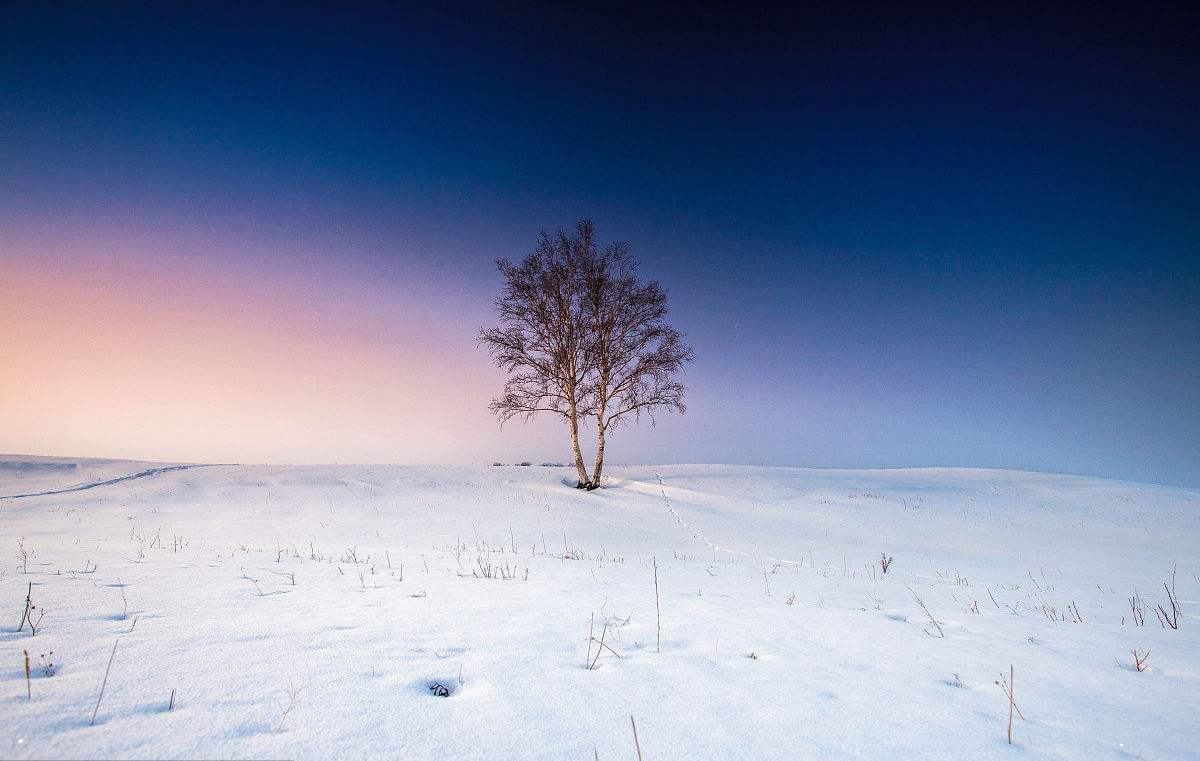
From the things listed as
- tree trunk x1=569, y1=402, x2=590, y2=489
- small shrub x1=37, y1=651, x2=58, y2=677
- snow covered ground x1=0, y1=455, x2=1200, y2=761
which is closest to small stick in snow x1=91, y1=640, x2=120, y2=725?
snow covered ground x1=0, y1=455, x2=1200, y2=761

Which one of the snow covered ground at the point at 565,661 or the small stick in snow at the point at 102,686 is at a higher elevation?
the small stick in snow at the point at 102,686

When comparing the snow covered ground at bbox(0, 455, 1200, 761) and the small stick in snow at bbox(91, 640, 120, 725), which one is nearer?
the small stick in snow at bbox(91, 640, 120, 725)

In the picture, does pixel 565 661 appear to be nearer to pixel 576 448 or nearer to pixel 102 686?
pixel 102 686

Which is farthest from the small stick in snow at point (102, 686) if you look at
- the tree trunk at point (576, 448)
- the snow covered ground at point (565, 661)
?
the tree trunk at point (576, 448)

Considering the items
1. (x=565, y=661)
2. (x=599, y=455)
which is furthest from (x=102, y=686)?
(x=599, y=455)

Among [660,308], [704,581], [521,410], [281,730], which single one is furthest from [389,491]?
[281,730]

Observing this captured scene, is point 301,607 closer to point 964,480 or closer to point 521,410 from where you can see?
point 521,410

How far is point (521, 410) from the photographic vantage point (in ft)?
62.6

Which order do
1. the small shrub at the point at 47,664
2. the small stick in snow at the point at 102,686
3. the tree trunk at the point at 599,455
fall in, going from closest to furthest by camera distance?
the small stick in snow at the point at 102,686 < the small shrub at the point at 47,664 < the tree trunk at the point at 599,455

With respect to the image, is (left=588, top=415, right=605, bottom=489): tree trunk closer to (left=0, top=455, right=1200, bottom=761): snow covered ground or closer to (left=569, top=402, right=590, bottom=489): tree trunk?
(left=569, top=402, right=590, bottom=489): tree trunk

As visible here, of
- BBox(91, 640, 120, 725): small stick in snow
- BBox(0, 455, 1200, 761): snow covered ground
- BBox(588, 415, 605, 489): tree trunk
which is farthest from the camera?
BBox(588, 415, 605, 489): tree trunk

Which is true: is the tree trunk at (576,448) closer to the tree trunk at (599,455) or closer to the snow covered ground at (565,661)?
the tree trunk at (599,455)

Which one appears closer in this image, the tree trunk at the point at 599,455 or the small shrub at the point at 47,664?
the small shrub at the point at 47,664

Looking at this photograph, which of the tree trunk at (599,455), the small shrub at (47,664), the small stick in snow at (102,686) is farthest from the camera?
the tree trunk at (599,455)
